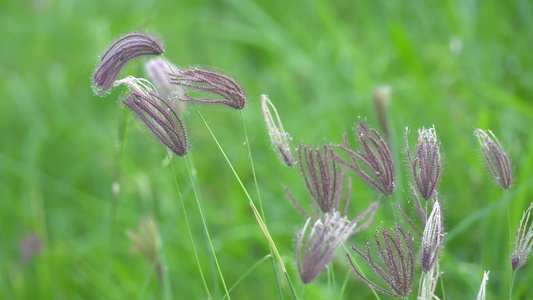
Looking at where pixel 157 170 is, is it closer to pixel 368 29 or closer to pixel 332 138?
pixel 332 138

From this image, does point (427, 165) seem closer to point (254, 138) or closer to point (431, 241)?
point (431, 241)

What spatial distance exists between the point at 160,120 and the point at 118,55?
142 millimetres

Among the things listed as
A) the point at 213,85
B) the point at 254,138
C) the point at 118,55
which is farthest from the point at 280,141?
the point at 254,138

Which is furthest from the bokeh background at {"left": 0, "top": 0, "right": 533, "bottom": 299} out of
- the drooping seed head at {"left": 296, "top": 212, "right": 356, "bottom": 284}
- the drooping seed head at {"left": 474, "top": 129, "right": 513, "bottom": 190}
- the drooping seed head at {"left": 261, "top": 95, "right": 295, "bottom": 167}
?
the drooping seed head at {"left": 296, "top": 212, "right": 356, "bottom": 284}

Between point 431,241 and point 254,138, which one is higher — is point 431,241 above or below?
below

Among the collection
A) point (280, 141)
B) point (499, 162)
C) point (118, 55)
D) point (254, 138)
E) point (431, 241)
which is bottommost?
point (431, 241)

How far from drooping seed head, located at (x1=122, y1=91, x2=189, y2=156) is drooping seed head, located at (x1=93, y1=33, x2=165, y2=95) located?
64 millimetres

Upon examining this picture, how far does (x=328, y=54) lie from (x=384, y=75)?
0.27 m

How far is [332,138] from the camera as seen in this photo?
256 centimetres

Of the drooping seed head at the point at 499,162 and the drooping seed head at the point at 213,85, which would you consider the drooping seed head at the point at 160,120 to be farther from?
the drooping seed head at the point at 499,162

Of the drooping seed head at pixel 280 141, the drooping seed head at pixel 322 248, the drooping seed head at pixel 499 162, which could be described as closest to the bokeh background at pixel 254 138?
the drooping seed head at pixel 280 141

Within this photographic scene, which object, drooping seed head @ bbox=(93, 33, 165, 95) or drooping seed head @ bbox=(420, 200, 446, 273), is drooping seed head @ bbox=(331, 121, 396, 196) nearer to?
drooping seed head @ bbox=(420, 200, 446, 273)

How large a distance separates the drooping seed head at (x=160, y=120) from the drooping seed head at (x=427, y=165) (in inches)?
14.0

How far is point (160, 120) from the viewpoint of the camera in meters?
1.07
